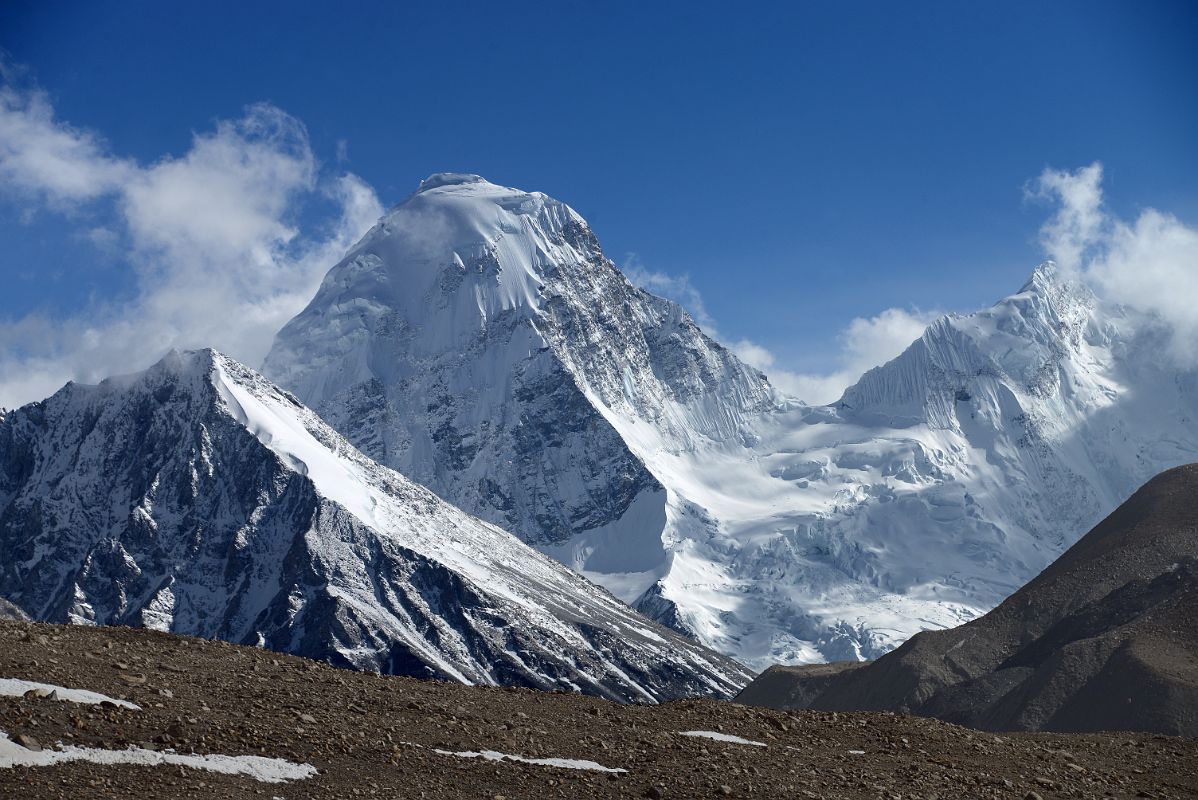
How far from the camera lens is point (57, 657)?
130 feet

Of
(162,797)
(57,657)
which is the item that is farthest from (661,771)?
(57,657)

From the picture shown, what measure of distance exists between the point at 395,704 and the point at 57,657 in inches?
367

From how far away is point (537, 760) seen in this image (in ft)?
127

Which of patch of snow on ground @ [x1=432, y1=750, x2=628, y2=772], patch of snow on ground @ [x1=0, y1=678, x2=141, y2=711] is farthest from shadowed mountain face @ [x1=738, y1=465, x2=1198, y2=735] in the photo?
patch of snow on ground @ [x1=0, y1=678, x2=141, y2=711]

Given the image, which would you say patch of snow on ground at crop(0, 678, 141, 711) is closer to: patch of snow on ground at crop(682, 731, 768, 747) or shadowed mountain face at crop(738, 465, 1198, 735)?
patch of snow on ground at crop(682, 731, 768, 747)

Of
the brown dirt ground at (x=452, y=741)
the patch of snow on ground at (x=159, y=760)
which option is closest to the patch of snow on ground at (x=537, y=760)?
the brown dirt ground at (x=452, y=741)

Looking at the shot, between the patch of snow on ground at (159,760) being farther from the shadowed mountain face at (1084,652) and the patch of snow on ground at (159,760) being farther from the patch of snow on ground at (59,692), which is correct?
the shadowed mountain face at (1084,652)

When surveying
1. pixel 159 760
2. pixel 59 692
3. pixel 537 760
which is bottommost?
pixel 159 760

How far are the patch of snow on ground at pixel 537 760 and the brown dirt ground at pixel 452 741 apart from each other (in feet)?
1.20

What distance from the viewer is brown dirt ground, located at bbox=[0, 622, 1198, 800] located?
34219 millimetres

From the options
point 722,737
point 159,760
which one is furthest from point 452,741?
point 722,737

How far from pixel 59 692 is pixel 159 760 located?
4.18 meters

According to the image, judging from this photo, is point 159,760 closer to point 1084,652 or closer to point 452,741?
point 452,741

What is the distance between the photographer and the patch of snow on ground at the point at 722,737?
42938 mm
